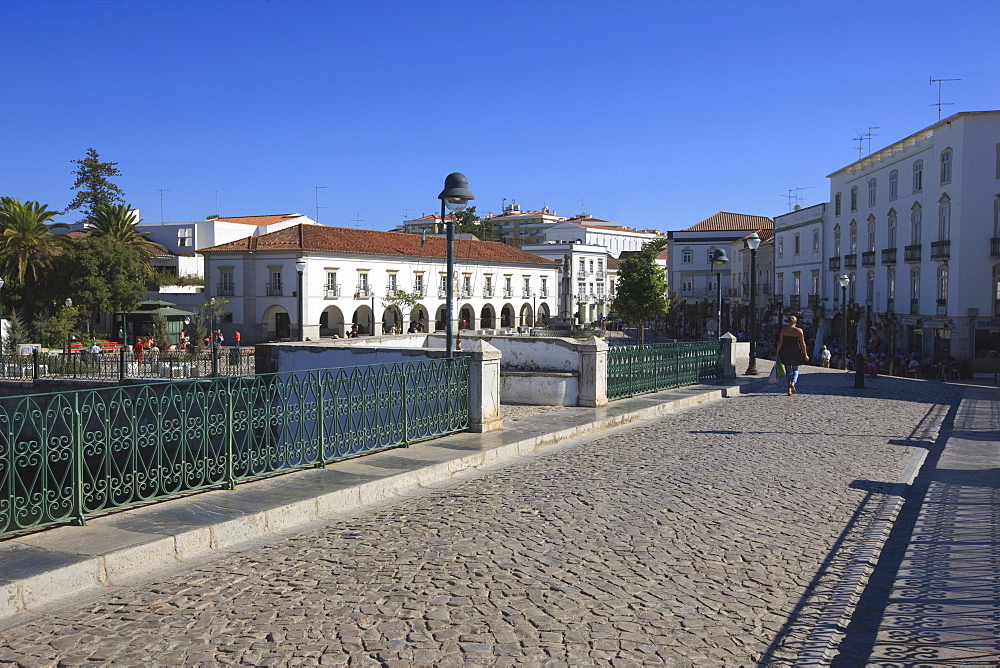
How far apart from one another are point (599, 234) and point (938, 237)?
72.4 metres

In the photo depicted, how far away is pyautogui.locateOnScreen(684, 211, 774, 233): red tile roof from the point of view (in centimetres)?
7800

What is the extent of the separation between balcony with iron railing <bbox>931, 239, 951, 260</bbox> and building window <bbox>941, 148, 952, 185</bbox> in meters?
2.61

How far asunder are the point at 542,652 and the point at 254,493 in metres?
3.89

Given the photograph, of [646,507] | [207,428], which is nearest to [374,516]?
[207,428]

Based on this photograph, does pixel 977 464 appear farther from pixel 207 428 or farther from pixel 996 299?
pixel 996 299

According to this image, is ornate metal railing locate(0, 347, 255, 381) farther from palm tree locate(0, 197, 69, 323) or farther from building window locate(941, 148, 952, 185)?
building window locate(941, 148, 952, 185)

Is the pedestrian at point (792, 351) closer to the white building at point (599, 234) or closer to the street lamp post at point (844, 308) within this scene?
the street lamp post at point (844, 308)

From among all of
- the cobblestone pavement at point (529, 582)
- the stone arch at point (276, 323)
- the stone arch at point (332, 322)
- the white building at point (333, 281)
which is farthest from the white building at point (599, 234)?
the cobblestone pavement at point (529, 582)

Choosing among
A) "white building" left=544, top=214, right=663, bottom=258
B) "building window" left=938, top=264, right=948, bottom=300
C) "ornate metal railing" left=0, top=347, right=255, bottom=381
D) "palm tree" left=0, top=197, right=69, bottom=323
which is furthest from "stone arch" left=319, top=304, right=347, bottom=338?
"white building" left=544, top=214, right=663, bottom=258

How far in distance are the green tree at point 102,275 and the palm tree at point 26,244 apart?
132 centimetres

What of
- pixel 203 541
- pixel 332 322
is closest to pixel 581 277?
pixel 332 322

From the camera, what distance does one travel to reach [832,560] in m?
6.01

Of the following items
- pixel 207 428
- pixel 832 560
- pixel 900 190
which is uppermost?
pixel 900 190

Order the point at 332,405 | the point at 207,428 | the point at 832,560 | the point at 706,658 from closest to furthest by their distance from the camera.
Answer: the point at 706,658
the point at 832,560
the point at 207,428
the point at 332,405
